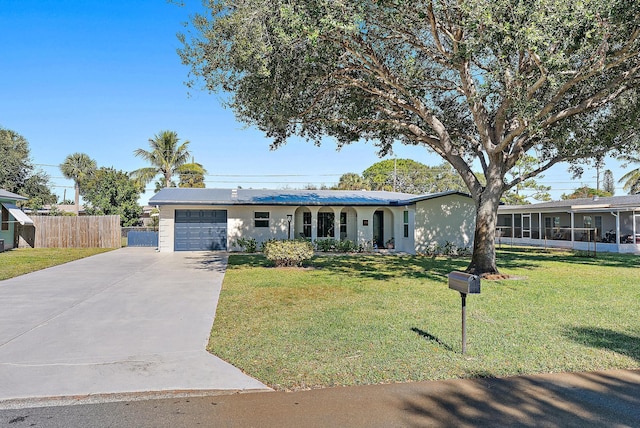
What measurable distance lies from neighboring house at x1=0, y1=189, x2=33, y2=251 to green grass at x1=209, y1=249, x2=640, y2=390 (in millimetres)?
15411

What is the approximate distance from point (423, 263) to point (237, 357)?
11.7 metres

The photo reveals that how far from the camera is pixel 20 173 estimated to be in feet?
115

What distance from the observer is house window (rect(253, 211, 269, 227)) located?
21.1 meters

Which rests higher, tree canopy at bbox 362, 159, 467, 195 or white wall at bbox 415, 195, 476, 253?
tree canopy at bbox 362, 159, 467, 195

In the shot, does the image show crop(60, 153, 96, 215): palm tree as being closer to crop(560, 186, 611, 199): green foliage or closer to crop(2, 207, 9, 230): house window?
crop(2, 207, 9, 230): house window

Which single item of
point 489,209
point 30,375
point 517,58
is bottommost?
point 30,375

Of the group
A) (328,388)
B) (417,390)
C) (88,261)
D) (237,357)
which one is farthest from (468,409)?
(88,261)

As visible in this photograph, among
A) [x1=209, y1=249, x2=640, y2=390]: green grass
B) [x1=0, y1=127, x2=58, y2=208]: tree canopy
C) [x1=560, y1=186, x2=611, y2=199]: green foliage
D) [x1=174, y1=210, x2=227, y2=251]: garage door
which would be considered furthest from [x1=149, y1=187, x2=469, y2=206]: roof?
[x1=560, y1=186, x2=611, y2=199]: green foliage

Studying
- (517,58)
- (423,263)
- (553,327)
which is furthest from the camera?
(423,263)

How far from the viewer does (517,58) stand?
1116 cm

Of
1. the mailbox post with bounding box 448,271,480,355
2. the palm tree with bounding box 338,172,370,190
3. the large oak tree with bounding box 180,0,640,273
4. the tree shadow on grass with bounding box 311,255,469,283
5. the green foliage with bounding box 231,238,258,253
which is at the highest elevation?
the palm tree with bounding box 338,172,370,190

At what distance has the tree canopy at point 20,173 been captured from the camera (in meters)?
33.3

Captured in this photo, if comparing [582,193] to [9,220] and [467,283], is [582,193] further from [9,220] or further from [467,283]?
[9,220]

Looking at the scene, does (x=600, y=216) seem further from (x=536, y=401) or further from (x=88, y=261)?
(x=88, y=261)
